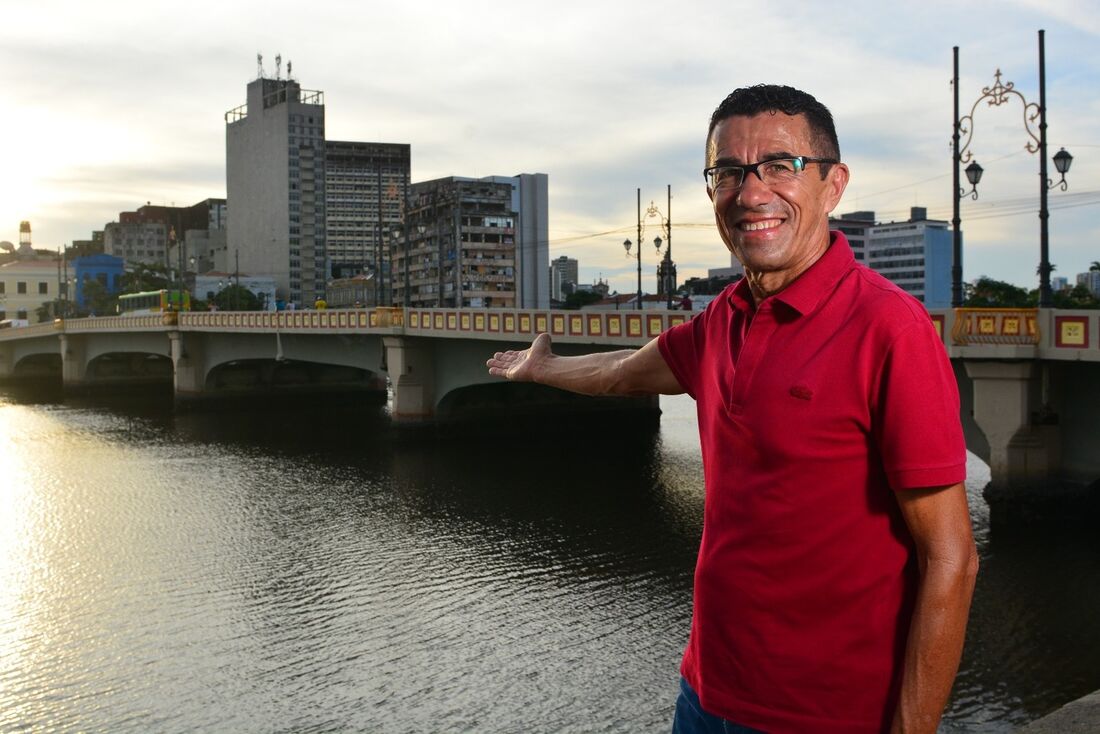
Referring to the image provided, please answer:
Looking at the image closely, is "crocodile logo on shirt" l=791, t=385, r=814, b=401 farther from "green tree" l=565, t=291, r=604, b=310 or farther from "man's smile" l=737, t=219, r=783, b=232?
"green tree" l=565, t=291, r=604, b=310

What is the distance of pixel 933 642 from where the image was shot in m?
1.96

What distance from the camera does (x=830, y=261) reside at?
7.19 feet

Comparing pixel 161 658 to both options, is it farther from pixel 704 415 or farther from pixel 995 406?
pixel 995 406

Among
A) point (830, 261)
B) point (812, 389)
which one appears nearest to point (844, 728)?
point (812, 389)

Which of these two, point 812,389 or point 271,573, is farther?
point 271,573

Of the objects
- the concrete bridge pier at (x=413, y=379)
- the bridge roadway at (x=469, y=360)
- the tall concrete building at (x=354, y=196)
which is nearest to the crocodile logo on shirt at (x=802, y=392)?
the bridge roadway at (x=469, y=360)

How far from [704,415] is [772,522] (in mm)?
411

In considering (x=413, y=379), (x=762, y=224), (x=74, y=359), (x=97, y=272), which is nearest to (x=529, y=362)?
(x=762, y=224)

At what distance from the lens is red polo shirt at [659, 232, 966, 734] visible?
76.5 inches

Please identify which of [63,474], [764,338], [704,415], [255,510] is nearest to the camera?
[764,338]

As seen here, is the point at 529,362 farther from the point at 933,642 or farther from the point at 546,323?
the point at 546,323

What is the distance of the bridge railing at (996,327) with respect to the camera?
17.4 m

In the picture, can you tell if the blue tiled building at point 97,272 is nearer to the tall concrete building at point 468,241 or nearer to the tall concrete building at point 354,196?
the tall concrete building at point 354,196

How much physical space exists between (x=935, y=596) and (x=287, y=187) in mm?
126105
